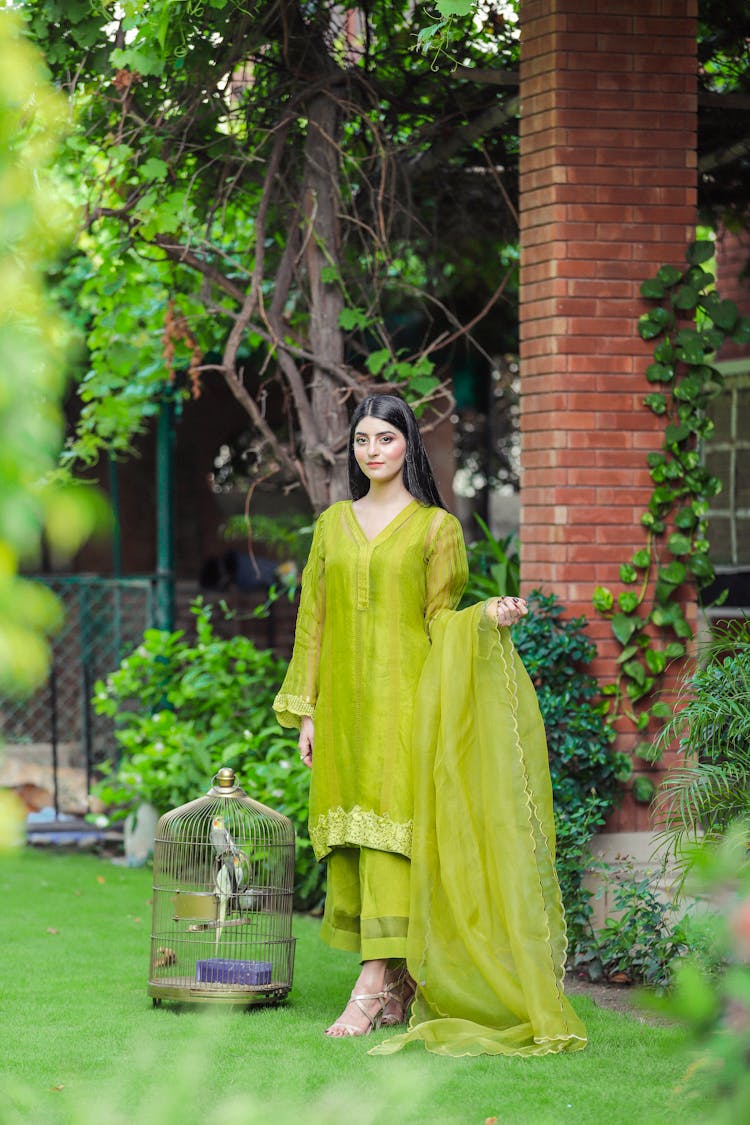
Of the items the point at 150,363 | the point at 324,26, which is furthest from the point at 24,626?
the point at 150,363

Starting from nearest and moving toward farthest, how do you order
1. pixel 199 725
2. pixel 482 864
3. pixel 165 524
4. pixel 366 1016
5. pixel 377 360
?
pixel 482 864, pixel 366 1016, pixel 377 360, pixel 199 725, pixel 165 524

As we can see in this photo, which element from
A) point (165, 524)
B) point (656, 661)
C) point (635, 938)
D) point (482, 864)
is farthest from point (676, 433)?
point (165, 524)

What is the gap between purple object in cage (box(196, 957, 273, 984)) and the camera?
4.70 metres

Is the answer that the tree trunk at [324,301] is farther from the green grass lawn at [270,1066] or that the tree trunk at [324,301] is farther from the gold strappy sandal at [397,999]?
the gold strappy sandal at [397,999]

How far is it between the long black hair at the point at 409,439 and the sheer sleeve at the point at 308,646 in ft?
1.10

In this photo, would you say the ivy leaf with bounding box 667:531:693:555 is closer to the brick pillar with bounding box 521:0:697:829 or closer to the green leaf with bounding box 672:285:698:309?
the brick pillar with bounding box 521:0:697:829

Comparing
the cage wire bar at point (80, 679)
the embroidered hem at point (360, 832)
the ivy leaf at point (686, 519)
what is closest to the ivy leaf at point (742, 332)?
the ivy leaf at point (686, 519)

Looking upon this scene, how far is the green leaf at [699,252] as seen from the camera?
217 inches

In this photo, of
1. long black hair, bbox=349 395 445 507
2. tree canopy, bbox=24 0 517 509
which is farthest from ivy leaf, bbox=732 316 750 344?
long black hair, bbox=349 395 445 507

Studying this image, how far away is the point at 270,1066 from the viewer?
13.3ft

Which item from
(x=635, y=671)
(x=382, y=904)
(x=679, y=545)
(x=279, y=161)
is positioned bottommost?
(x=382, y=904)

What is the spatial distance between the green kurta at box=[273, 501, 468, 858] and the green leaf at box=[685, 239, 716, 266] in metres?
1.71

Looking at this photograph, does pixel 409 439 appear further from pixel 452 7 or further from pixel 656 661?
pixel 656 661

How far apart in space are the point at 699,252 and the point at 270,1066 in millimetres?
3310
